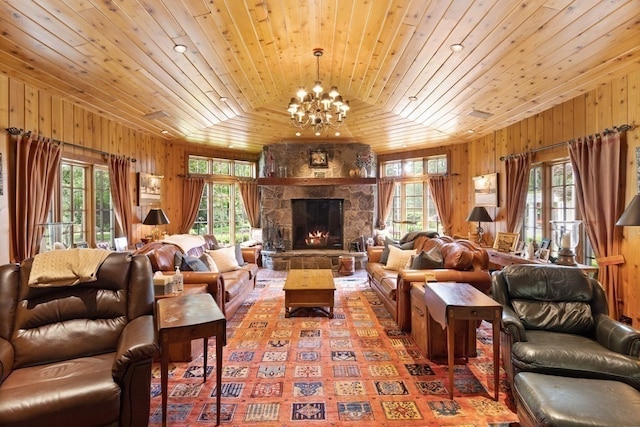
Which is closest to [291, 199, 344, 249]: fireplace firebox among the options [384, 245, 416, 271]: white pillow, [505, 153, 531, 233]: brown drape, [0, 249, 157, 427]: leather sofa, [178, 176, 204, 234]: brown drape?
[178, 176, 204, 234]: brown drape

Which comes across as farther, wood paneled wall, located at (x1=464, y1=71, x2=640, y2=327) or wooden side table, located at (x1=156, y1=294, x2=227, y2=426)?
wood paneled wall, located at (x1=464, y1=71, x2=640, y2=327)

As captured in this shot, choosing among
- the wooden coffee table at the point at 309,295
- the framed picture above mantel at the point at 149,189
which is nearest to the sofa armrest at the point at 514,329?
the wooden coffee table at the point at 309,295

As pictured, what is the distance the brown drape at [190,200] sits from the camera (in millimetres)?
6410

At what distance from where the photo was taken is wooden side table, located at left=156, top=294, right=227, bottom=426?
1.98 m

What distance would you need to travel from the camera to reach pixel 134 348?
71.5 inches

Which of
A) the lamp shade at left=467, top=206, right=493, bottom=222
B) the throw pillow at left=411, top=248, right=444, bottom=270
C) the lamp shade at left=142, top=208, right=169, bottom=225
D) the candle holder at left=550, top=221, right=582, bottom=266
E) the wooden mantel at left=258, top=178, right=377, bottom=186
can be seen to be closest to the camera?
the candle holder at left=550, top=221, right=582, bottom=266

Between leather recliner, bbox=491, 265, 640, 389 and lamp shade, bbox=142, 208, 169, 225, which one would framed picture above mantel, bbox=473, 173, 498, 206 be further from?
lamp shade, bbox=142, 208, 169, 225

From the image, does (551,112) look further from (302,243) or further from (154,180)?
(154,180)

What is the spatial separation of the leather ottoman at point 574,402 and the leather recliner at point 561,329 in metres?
0.16

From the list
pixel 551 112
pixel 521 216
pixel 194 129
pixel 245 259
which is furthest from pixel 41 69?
pixel 521 216

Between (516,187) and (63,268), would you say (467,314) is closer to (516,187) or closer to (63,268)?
(63,268)

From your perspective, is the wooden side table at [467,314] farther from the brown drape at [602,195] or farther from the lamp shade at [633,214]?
the brown drape at [602,195]

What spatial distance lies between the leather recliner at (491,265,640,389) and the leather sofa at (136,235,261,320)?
2723 mm

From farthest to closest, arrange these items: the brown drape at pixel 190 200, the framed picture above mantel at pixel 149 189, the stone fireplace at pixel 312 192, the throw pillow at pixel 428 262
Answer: the stone fireplace at pixel 312 192 → the brown drape at pixel 190 200 → the framed picture above mantel at pixel 149 189 → the throw pillow at pixel 428 262
